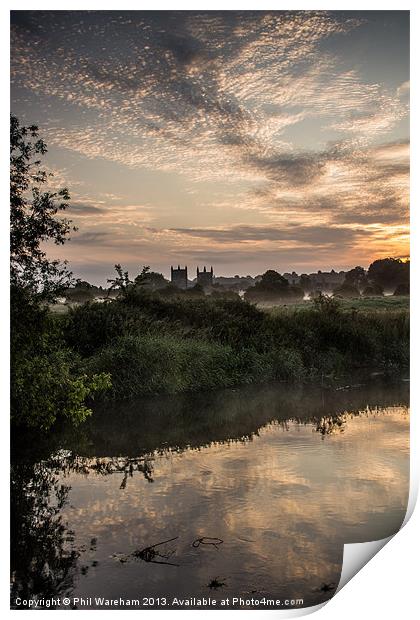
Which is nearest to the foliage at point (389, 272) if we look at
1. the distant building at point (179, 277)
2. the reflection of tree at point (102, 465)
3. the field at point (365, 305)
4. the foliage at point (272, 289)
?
the field at point (365, 305)

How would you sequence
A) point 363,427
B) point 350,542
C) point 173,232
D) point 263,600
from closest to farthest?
point 263,600 → point 350,542 → point 173,232 → point 363,427

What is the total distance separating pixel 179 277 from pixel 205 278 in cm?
27

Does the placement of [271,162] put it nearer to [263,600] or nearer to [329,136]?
[329,136]

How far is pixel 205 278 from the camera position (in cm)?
716

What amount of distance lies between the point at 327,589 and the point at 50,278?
139 inches

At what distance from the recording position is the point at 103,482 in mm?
6395

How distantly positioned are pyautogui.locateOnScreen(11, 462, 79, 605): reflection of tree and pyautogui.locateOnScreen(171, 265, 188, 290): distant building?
7.68 ft

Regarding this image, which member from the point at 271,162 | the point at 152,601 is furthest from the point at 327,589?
the point at 271,162

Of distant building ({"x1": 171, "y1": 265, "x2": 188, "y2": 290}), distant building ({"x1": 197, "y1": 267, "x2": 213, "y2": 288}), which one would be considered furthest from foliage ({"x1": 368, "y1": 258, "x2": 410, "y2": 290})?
distant building ({"x1": 171, "y1": 265, "x2": 188, "y2": 290})

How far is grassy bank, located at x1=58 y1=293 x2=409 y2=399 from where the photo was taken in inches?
312

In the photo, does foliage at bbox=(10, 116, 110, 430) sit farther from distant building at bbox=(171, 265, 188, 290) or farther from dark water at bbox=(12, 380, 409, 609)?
distant building at bbox=(171, 265, 188, 290)

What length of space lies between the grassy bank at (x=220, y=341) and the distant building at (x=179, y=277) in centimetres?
49

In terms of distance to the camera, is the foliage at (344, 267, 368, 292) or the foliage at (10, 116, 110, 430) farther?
the foliage at (344, 267, 368, 292)

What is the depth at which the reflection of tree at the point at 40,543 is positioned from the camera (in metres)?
5.14
